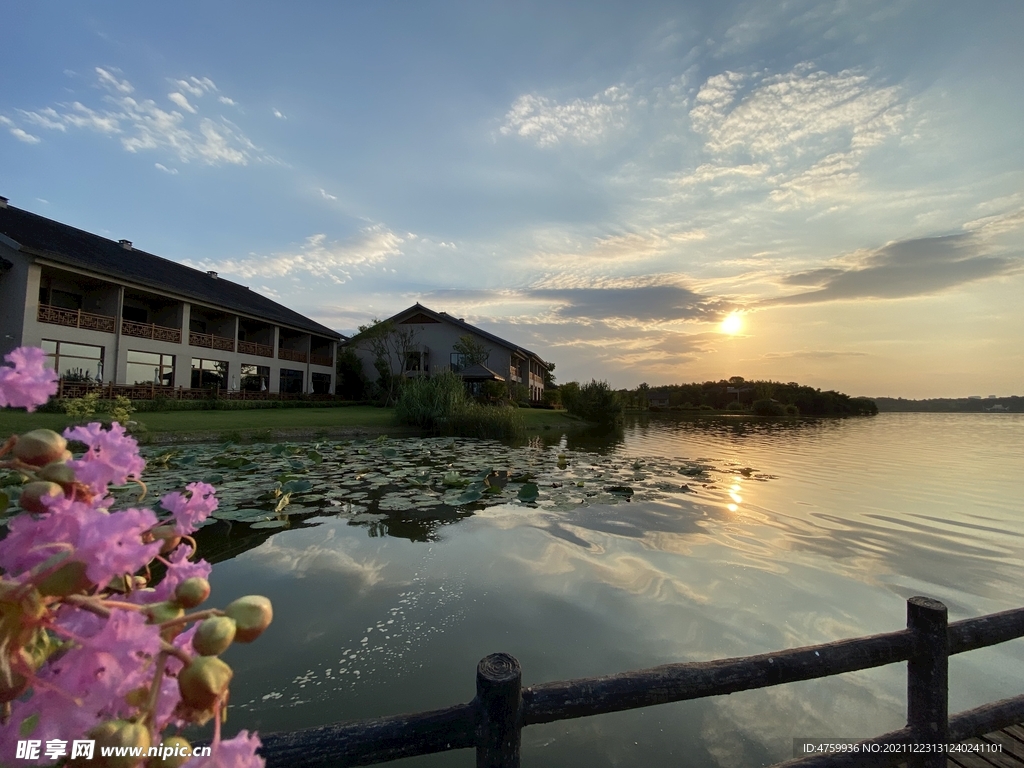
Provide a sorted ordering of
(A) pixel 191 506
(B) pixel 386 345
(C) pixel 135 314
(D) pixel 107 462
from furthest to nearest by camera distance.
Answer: (B) pixel 386 345, (C) pixel 135 314, (A) pixel 191 506, (D) pixel 107 462

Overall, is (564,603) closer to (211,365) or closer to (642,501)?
(642,501)

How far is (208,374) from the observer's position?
23156 mm

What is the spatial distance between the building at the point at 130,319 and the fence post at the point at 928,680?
1777 cm

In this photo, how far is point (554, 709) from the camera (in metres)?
1.62

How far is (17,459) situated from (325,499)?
6.80m

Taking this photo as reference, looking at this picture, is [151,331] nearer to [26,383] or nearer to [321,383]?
[321,383]

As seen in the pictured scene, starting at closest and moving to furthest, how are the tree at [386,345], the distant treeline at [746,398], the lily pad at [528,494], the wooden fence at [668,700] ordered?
the wooden fence at [668,700]
the lily pad at [528,494]
the tree at [386,345]
the distant treeline at [746,398]

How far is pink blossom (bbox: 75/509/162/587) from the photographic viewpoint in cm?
44

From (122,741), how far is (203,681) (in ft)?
0.27

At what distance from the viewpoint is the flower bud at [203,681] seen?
Answer: 45 centimetres

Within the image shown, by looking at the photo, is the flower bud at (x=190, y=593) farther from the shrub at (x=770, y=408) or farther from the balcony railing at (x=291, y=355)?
the shrub at (x=770, y=408)

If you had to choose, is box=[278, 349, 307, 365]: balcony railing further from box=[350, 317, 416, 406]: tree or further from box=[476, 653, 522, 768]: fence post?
box=[476, 653, 522, 768]: fence post

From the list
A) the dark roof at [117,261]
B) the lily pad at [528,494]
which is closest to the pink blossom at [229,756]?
the lily pad at [528,494]

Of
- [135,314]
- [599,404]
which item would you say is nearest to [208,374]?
[135,314]
